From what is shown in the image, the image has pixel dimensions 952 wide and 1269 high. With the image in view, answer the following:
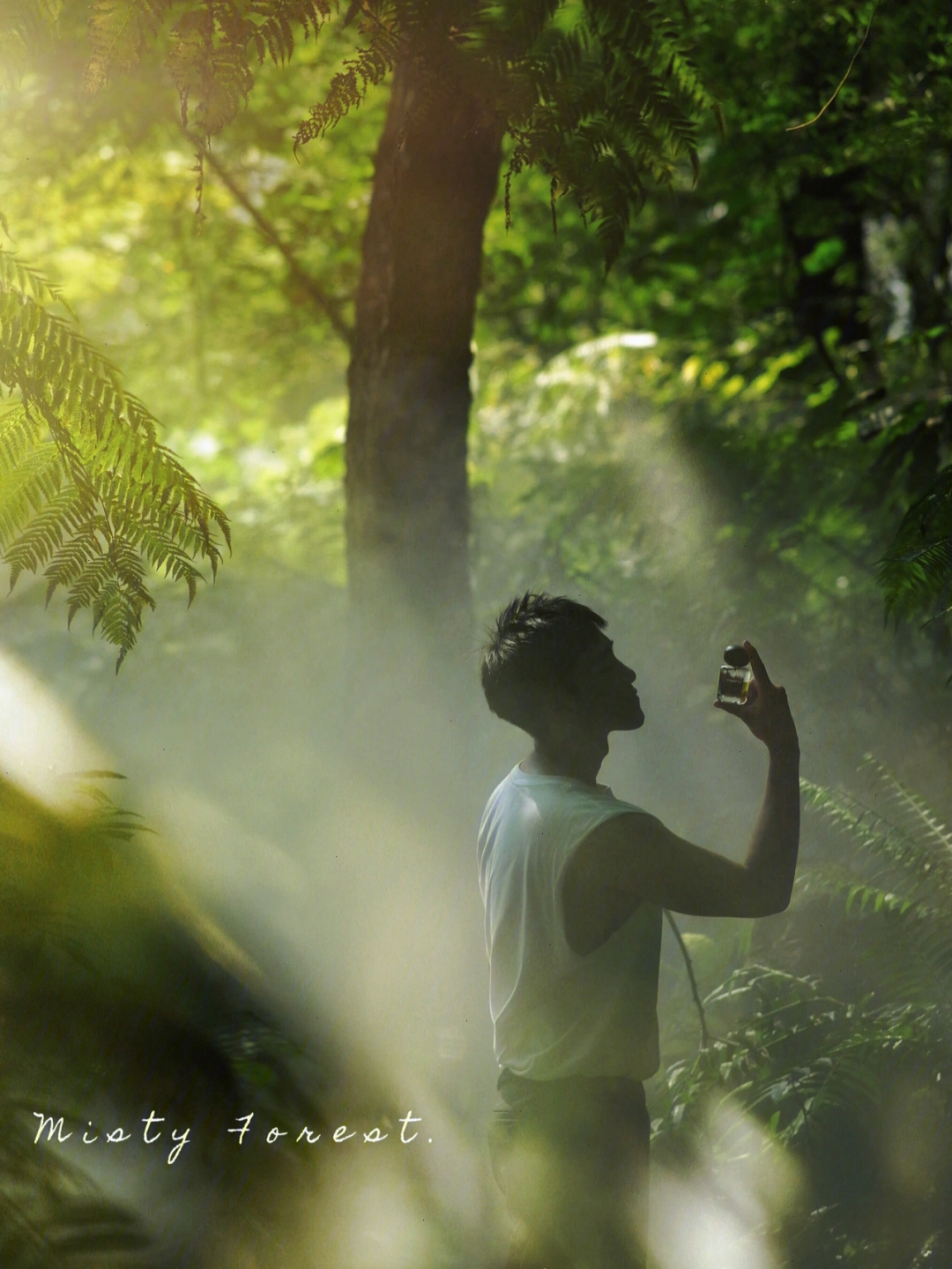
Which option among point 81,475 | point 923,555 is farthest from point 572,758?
point 81,475

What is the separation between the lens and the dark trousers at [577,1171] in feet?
6.52

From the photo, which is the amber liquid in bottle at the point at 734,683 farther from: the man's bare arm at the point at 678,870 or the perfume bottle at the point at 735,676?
the man's bare arm at the point at 678,870

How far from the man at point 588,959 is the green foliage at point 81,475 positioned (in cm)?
89

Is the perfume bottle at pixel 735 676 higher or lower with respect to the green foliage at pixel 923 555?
lower

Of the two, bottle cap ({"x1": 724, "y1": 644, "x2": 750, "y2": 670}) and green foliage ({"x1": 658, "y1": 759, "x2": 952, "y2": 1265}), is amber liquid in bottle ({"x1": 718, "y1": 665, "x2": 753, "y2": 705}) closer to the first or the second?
bottle cap ({"x1": 724, "y1": 644, "x2": 750, "y2": 670})

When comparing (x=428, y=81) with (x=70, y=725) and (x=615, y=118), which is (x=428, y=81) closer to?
(x=615, y=118)

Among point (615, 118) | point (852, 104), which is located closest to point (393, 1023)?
point (615, 118)

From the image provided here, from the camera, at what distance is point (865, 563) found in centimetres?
457

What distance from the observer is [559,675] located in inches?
85.4

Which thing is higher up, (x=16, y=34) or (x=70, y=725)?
(x=70, y=725)

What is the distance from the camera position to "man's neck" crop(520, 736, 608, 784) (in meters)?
2.13

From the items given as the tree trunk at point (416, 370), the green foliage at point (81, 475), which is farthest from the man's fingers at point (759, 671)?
the tree trunk at point (416, 370)

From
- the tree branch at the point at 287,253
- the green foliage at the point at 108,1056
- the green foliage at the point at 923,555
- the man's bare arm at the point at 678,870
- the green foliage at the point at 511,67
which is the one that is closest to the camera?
the man's bare arm at the point at 678,870

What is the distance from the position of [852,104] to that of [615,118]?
2.77 m
